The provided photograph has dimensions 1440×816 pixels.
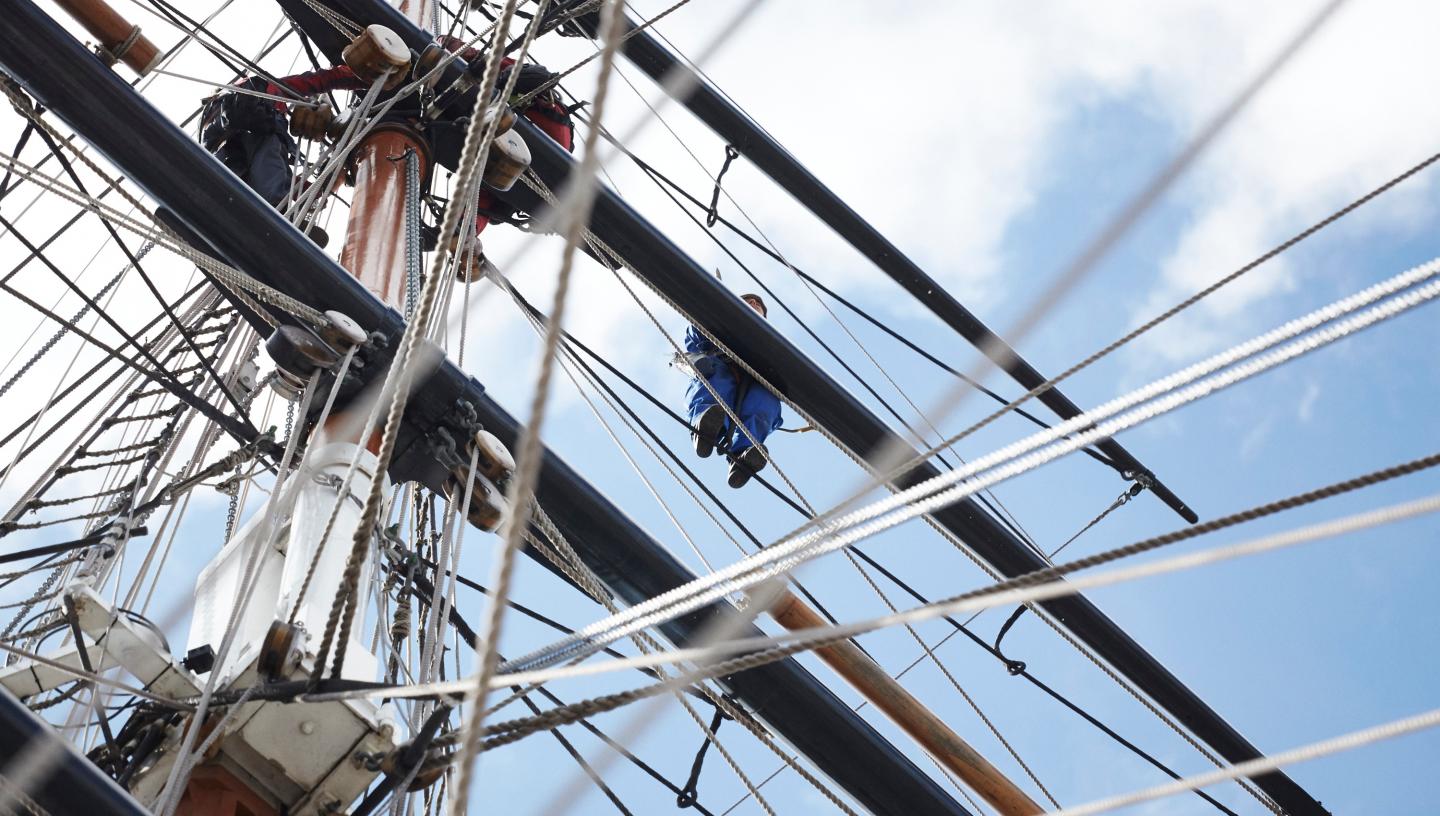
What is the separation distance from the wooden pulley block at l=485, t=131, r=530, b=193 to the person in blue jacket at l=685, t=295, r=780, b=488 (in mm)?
1346

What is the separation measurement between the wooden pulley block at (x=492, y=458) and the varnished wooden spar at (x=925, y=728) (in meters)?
0.95

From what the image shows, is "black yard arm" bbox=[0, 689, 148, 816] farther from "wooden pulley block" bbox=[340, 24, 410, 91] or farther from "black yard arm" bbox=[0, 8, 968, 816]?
"wooden pulley block" bbox=[340, 24, 410, 91]

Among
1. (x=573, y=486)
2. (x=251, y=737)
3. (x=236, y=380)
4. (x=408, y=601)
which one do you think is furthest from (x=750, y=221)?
(x=251, y=737)

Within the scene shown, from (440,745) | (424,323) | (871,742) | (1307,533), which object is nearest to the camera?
(1307,533)

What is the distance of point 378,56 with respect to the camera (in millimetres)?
5301

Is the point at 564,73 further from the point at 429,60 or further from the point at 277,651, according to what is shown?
the point at 277,651

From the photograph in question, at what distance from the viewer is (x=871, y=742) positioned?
4.20 meters

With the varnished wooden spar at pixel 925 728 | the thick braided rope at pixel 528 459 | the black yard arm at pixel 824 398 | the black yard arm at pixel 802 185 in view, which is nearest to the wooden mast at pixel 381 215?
the black yard arm at pixel 824 398

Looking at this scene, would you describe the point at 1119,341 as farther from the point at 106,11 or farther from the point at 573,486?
the point at 106,11

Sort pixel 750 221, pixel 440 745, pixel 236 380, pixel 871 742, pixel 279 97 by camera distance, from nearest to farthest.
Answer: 1. pixel 440 745
2. pixel 871 742
3. pixel 279 97
4. pixel 236 380
5. pixel 750 221

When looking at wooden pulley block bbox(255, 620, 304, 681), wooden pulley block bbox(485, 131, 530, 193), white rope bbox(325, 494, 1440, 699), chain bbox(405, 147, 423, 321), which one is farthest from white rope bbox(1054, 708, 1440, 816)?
wooden pulley block bbox(485, 131, 530, 193)

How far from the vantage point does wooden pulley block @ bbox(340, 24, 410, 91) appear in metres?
5.28

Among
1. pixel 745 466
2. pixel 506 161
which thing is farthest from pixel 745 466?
pixel 506 161

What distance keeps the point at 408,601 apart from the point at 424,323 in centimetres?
183
